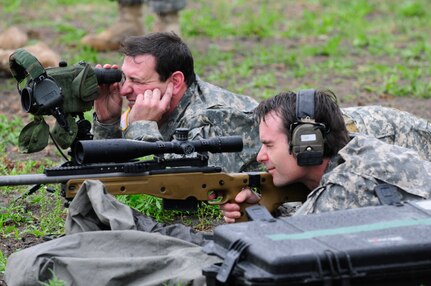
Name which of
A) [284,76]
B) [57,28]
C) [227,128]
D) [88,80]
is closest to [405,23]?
[284,76]

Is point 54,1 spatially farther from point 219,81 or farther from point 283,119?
point 283,119

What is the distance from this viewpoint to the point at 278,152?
20.0 feet

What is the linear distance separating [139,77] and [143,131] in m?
0.64

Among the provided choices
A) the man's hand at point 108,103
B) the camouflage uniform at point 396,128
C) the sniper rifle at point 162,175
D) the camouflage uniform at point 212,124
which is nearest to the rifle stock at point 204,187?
the sniper rifle at point 162,175

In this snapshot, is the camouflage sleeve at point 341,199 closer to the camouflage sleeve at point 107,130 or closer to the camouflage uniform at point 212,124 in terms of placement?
the camouflage uniform at point 212,124

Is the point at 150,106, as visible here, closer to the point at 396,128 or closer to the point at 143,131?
the point at 143,131

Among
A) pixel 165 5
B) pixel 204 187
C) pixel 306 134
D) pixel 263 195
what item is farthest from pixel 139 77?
pixel 165 5

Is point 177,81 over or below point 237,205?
over

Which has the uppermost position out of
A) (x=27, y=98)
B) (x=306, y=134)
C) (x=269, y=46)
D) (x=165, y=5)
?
(x=27, y=98)

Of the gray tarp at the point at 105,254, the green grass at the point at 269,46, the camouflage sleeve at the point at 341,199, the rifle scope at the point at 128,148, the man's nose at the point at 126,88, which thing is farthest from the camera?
the green grass at the point at 269,46

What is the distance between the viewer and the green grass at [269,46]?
10.0 meters

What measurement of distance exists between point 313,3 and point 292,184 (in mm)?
11503

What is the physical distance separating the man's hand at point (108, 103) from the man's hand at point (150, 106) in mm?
238

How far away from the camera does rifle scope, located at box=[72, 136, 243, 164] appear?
233 inches
